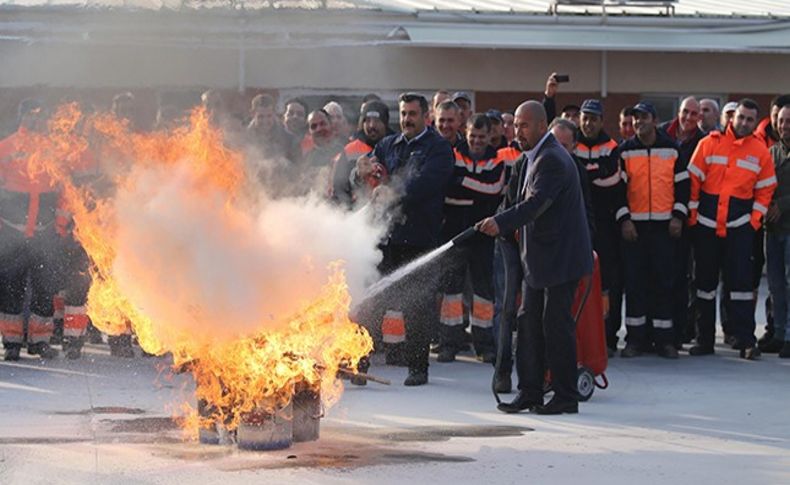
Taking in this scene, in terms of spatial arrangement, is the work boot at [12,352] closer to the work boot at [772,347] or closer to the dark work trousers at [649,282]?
the dark work trousers at [649,282]

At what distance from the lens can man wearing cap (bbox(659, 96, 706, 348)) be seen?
42.3 feet

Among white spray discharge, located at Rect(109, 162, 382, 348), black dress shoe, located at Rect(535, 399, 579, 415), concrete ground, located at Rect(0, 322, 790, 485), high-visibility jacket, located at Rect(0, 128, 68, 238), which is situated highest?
high-visibility jacket, located at Rect(0, 128, 68, 238)

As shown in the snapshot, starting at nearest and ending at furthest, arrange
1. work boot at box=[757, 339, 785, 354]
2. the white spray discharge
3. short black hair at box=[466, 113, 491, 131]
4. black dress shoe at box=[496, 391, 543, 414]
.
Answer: the white spray discharge → black dress shoe at box=[496, 391, 543, 414] → short black hair at box=[466, 113, 491, 131] → work boot at box=[757, 339, 785, 354]

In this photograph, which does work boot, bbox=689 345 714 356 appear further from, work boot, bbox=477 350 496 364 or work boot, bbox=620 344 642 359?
work boot, bbox=477 350 496 364

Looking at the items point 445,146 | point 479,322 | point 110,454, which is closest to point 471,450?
point 110,454

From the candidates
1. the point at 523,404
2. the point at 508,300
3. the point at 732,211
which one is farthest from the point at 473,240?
the point at 523,404

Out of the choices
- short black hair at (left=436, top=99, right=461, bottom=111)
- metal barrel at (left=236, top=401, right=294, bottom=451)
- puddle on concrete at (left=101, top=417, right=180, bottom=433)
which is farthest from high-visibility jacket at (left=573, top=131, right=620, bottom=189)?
metal barrel at (left=236, top=401, right=294, bottom=451)

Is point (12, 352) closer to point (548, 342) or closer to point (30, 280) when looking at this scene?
point (30, 280)

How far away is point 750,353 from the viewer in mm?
12594

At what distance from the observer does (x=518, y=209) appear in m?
9.52

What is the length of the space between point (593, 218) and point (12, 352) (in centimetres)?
503

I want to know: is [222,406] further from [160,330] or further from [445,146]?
[445,146]

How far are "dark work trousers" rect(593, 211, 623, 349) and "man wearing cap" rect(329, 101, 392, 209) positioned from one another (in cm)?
206

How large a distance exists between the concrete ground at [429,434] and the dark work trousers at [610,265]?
3.07ft
